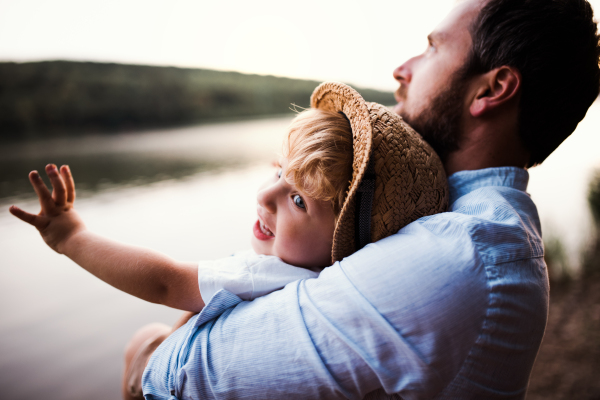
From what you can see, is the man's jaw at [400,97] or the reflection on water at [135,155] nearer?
the man's jaw at [400,97]

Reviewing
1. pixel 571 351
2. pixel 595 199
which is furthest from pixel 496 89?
pixel 595 199

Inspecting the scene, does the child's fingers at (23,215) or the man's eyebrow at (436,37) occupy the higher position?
the man's eyebrow at (436,37)

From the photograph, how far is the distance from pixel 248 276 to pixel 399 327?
0.42 metres

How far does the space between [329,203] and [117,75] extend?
11.3 feet

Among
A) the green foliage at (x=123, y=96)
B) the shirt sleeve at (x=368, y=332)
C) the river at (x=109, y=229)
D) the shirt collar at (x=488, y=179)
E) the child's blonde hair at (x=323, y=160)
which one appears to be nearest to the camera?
the shirt sleeve at (x=368, y=332)

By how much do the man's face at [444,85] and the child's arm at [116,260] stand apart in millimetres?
922

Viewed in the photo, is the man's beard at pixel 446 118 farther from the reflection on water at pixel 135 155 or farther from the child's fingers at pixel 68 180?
the child's fingers at pixel 68 180

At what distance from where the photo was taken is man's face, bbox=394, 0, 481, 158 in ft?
3.58

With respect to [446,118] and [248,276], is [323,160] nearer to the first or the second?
[248,276]

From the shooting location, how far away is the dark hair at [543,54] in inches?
38.3

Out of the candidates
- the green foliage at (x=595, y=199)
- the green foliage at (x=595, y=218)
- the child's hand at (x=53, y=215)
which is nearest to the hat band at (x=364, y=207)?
the child's hand at (x=53, y=215)

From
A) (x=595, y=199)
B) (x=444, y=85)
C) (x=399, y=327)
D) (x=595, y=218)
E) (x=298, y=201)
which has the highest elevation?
(x=444, y=85)

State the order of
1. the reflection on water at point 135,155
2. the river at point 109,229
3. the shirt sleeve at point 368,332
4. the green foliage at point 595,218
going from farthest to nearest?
1. the green foliage at point 595,218
2. the reflection on water at point 135,155
3. the river at point 109,229
4. the shirt sleeve at point 368,332

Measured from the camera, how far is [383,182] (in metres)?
0.77
